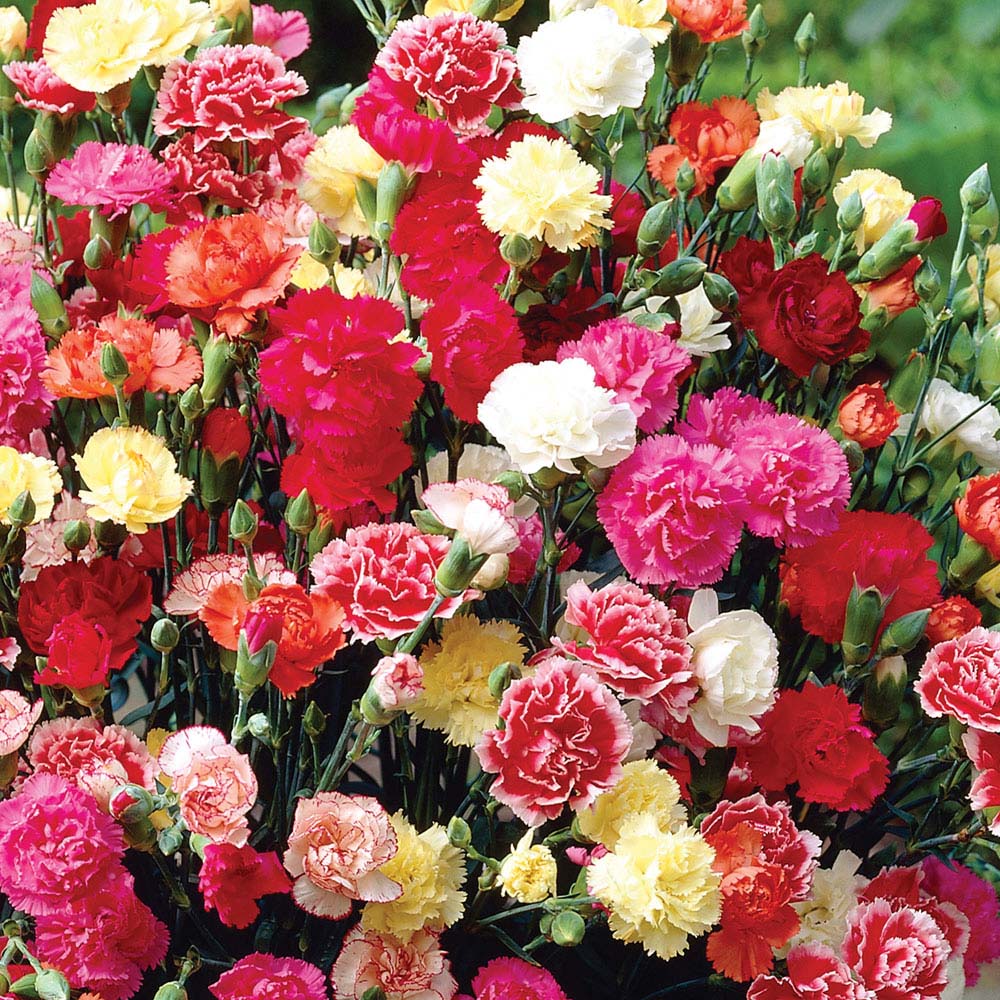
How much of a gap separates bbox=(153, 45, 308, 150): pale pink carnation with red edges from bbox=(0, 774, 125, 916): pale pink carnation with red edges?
262 mm

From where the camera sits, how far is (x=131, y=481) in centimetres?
46

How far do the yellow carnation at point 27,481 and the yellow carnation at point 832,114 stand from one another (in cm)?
35

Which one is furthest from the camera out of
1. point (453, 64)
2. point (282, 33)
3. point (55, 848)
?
point (282, 33)

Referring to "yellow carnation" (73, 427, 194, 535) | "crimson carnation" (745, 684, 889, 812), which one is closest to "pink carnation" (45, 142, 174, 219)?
"yellow carnation" (73, 427, 194, 535)

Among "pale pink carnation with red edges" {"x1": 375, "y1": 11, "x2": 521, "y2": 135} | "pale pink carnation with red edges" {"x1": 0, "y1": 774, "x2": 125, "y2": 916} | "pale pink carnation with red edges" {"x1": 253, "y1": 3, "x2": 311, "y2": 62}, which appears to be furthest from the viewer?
"pale pink carnation with red edges" {"x1": 253, "y1": 3, "x2": 311, "y2": 62}

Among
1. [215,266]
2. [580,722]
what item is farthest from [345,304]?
[580,722]

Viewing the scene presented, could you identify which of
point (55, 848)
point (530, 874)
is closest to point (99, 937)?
point (55, 848)

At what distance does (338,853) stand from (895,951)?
0.67ft

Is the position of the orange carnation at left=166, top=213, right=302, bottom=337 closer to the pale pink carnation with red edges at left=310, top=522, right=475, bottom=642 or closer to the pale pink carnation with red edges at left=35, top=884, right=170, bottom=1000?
the pale pink carnation with red edges at left=310, top=522, right=475, bottom=642

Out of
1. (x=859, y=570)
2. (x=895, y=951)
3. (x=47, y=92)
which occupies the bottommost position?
(x=895, y=951)

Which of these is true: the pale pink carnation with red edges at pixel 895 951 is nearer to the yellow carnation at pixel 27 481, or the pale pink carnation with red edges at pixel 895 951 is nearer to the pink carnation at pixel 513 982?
the pink carnation at pixel 513 982

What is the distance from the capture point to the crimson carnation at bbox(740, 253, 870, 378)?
19.5 inches

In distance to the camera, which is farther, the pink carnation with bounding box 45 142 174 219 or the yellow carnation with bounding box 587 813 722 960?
the pink carnation with bounding box 45 142 174 219

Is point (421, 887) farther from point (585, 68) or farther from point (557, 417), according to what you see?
point (585, 68)
